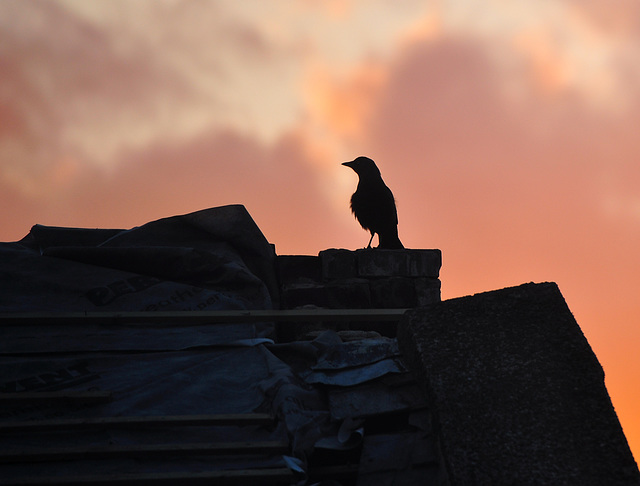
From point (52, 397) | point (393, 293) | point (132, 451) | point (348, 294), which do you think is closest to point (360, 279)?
point (348, 294)

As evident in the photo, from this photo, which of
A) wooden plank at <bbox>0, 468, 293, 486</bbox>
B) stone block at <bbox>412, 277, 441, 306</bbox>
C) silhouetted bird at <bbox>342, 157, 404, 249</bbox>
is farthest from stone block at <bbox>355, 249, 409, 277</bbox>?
wooden plank at <bbox>0, 468, 293, 486</bbox>

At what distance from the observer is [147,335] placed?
10.8 feet

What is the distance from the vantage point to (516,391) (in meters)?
2.29

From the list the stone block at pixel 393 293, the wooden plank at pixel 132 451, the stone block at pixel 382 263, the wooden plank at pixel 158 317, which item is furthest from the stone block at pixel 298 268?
the wooden plank at pixel 132 451

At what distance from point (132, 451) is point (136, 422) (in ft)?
0.56

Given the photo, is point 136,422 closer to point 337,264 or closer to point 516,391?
point 516,391

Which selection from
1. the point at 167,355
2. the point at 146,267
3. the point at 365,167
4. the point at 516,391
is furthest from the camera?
the point at 365,167

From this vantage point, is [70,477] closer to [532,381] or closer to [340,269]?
[532,381]

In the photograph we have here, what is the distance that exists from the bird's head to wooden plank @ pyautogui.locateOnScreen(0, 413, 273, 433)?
6.19 meters

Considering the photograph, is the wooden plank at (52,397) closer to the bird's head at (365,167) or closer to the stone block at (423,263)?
the stone block at (423,263)

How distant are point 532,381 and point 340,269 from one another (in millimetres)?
3364

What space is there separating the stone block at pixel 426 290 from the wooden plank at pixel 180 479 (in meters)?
3.62

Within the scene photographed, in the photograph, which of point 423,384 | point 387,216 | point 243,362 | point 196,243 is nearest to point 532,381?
point 423,384

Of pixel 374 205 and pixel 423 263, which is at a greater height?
pixel 374 205
